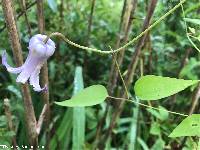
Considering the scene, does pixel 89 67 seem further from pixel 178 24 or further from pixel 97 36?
pixel 178 24

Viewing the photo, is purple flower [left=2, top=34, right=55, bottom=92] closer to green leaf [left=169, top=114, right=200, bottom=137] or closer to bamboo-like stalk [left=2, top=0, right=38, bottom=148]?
bamboo-like stalk [left=2, top=0, right=38, bottom=148]

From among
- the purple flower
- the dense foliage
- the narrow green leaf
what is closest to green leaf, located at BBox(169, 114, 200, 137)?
the purple flower

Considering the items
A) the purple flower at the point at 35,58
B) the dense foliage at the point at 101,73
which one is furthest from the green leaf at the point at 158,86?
the dense foliage at the point at 101,73

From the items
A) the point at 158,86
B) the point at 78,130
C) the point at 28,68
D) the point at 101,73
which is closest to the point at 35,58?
the point at 28,68

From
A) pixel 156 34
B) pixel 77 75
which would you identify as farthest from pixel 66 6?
pixel 77 75

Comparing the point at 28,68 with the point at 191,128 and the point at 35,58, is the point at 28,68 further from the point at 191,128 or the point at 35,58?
the point at 191,128

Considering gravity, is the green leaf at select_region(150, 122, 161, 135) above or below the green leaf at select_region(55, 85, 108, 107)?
below

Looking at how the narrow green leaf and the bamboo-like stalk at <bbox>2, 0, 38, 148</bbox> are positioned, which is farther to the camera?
the narrow green leaf
